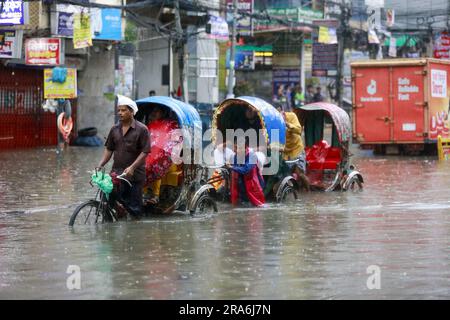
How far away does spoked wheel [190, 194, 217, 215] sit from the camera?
44.7 feet

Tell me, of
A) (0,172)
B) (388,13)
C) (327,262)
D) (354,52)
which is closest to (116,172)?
(327,262)

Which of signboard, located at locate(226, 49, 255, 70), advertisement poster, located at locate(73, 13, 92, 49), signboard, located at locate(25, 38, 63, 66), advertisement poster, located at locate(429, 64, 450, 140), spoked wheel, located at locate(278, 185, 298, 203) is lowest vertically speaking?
spoked wheel, located at locate(278, 185, 298, 203)

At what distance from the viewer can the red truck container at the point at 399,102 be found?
88.8 ft

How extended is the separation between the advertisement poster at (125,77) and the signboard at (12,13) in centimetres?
848

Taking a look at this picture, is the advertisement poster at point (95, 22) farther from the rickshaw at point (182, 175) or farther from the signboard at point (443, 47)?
the signboard at point (443, 47)

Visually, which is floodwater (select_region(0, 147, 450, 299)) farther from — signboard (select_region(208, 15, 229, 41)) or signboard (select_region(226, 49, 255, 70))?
signboard (select_region(226, 49, 255, 70))

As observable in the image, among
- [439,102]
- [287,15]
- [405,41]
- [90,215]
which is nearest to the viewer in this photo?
[90,215]

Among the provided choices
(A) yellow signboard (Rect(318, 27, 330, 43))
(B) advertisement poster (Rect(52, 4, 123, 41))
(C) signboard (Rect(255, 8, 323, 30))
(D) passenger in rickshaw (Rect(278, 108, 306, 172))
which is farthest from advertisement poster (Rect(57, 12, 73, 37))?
(C) signboard (Rect(255, 8, 323, 30))

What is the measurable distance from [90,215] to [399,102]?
16.3 metres

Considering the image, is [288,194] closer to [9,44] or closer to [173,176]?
[173,176]

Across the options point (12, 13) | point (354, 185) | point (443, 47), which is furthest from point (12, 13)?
point (443, 47)

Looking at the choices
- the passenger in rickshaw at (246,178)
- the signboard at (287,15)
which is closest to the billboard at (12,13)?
the passenger in rickshaw at (246,178)

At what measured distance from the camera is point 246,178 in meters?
15.2

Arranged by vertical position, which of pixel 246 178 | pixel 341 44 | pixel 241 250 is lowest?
pixel 241 250
